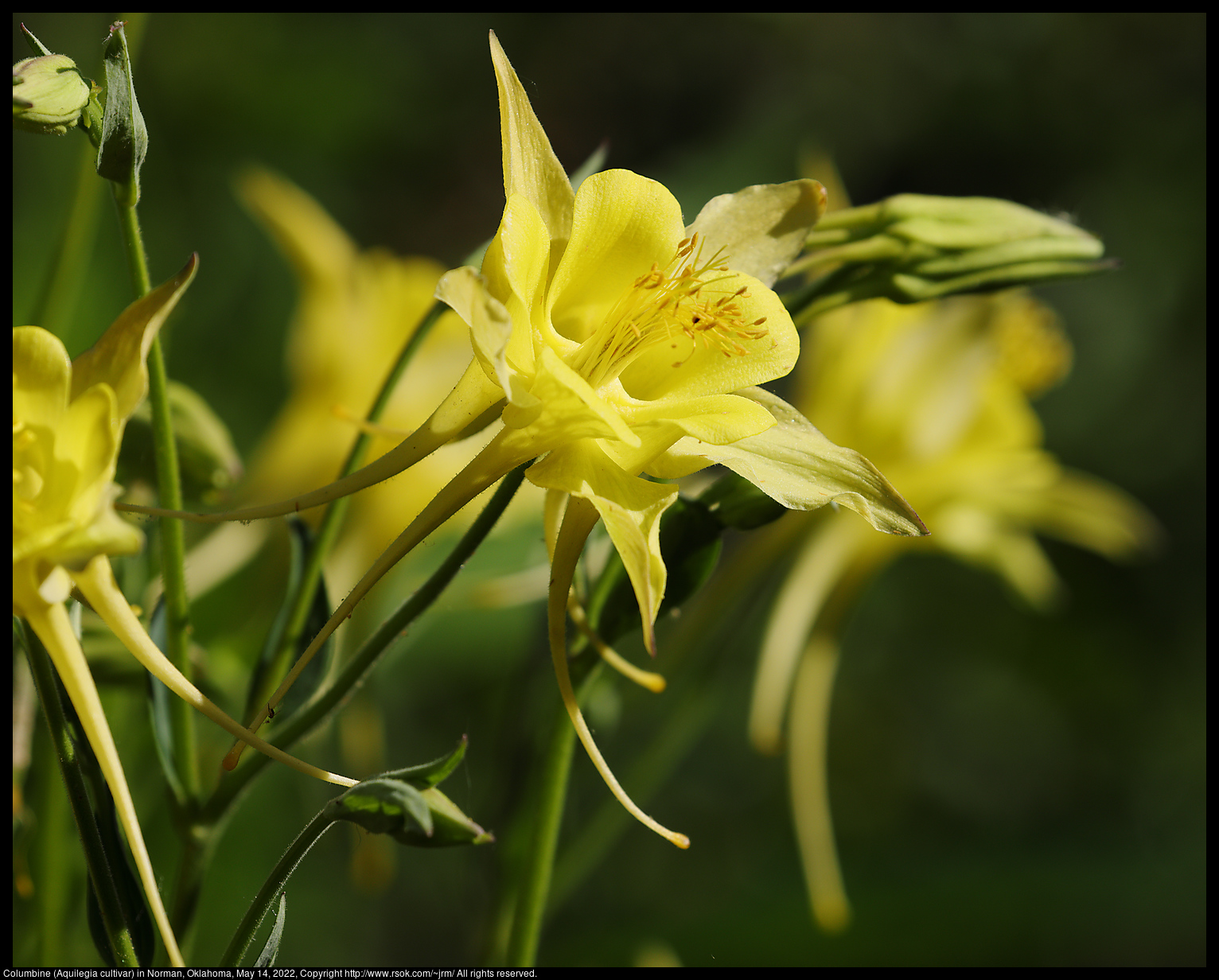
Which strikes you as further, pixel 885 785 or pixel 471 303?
pixel 885 785

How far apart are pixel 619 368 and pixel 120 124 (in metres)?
0.23

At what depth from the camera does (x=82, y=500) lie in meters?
0.33

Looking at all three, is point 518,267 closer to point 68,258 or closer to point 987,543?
point 68,258

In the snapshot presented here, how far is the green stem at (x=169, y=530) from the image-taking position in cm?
42

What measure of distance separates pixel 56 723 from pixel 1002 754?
2.21m

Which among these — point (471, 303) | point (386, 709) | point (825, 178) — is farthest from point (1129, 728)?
point (471, 303)

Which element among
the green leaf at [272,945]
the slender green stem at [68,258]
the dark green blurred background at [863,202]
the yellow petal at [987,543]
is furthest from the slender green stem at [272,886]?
the dark green blurred background at [863,202]

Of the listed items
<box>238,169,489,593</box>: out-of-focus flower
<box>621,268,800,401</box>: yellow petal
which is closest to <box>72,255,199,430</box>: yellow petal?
<box>621,268,800,401</box>: yellow petal

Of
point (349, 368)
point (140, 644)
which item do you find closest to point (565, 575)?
point (140, 644)

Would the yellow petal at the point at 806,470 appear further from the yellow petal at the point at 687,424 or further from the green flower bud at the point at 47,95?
Result: the green flower bud at the point at 47,95

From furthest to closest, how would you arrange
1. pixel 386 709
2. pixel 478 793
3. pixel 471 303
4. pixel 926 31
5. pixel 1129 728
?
pixel 926 31
pixel 1129 728
pixel 386 709
pixel 478 793
pixel 471 303

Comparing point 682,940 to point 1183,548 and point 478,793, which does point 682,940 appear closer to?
point 478,793

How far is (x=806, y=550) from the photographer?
3.22ft

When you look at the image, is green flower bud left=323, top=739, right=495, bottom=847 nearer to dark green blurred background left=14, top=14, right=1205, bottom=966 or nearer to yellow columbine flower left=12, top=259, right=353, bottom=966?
yellow columbine flower left=12, top=259, right=353, bottom=966
